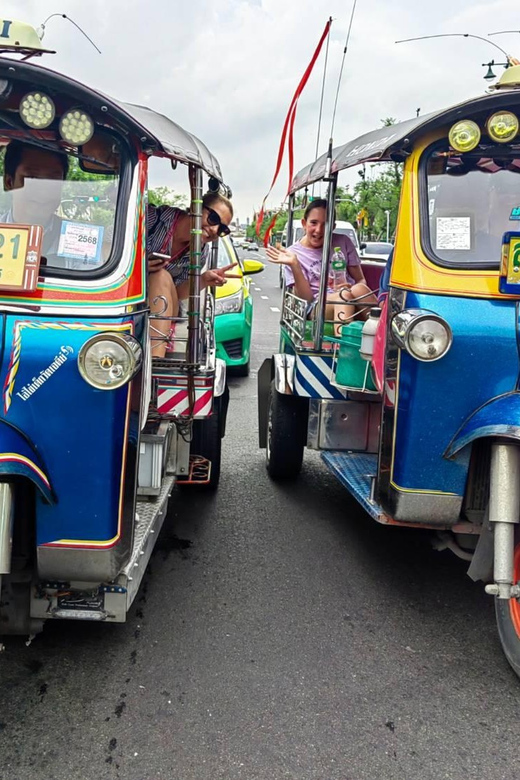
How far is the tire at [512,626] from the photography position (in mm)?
3031

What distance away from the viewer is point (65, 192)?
3.02 metres

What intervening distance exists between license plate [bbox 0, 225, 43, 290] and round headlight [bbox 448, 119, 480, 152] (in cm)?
194

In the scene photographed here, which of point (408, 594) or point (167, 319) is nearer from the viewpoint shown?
point (408, 594)

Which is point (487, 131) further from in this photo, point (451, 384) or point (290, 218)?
point (290, 218)

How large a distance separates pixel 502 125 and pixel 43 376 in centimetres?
233

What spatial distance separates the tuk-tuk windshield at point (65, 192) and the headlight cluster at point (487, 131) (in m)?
1.56

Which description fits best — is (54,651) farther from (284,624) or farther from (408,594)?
(408,594)

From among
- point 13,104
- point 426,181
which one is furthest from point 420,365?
point 13,104

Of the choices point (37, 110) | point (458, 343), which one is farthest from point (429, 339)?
point (37, 110)

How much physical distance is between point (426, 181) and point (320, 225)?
1.88 meters

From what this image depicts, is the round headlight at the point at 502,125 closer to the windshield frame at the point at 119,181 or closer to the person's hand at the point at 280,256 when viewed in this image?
the windshield frame at the point at 119,181

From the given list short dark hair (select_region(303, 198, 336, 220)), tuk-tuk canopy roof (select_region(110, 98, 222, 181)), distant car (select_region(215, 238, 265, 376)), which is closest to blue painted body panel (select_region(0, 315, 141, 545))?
tuk-tuk canopy roof (select_region(110, 98, 222, 181))

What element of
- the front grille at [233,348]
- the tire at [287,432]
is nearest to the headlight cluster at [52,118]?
the tire at [287,432]

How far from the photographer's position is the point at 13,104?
2.82 m
